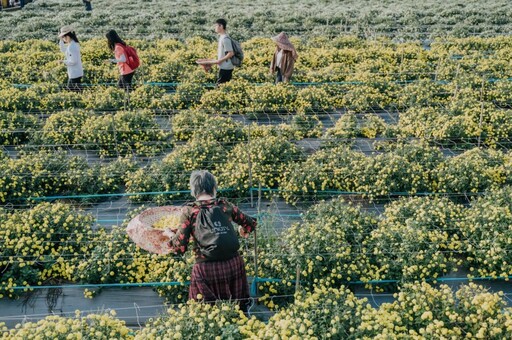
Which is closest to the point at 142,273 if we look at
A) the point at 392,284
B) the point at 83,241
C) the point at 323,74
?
the point at 83,241

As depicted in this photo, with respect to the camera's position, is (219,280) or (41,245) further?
(41,245)

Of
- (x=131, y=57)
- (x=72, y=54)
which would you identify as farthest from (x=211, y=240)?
(x=72, y=54)

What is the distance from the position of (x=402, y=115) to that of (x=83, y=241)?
22.0 feet

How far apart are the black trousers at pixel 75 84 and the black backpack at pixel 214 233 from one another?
8076mm

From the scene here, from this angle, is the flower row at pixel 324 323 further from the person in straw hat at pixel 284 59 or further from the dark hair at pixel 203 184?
the person in straw hat at pixel 284 59

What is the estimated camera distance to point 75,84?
11.7 metres

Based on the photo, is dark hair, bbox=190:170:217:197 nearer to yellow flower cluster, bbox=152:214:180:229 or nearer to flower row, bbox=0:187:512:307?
yellow flower cluster, bbox=152:214:180:229

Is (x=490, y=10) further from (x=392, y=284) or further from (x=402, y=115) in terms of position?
(x=392, y=284)

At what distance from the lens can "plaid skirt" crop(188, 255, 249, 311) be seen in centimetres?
470

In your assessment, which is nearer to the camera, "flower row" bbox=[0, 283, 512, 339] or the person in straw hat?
"flower row" bbox=[0, 283, 512, 339]

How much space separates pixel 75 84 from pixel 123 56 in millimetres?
1914

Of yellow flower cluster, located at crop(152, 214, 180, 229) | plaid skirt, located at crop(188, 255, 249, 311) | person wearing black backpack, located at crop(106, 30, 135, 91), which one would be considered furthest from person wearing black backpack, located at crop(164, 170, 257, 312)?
person wearing black backpack, located at crop(106, 30, 135, 91)

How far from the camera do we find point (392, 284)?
5812mm

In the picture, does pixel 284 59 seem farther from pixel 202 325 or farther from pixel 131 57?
pixel 202 325
